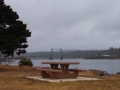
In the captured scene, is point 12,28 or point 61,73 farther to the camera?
point 12,28

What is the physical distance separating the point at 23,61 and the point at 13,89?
1533cm

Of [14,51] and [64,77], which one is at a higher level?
[14,51]

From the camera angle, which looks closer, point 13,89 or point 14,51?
point 13,89

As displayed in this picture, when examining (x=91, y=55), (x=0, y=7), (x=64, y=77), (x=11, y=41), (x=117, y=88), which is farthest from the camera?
(x=91, y=55)

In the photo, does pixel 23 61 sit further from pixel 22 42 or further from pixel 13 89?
pixel 13 89

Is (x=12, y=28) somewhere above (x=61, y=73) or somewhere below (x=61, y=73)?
above

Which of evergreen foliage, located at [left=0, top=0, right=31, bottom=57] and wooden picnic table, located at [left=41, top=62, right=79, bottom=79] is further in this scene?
evergreen foliage, located at [left=0, top=0, right=31, bottom=57]

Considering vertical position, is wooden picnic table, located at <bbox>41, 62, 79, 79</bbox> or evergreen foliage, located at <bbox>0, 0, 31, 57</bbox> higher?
evergreen foliage, located at <bbox>0, 0, 31, 57</bbox>

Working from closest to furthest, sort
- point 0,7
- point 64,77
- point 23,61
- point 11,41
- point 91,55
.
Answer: point 64,77, point 11,41, point 0,7, point 23,61, point 91,55

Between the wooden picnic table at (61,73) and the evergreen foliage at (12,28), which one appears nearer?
the wooden picnic table at (61,73)

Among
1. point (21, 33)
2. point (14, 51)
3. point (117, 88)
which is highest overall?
point (21, 33)

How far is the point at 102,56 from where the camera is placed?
68.8 metres

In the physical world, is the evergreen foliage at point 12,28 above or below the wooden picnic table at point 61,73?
above

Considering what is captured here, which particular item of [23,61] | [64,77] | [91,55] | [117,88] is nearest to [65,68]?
[64,77]
